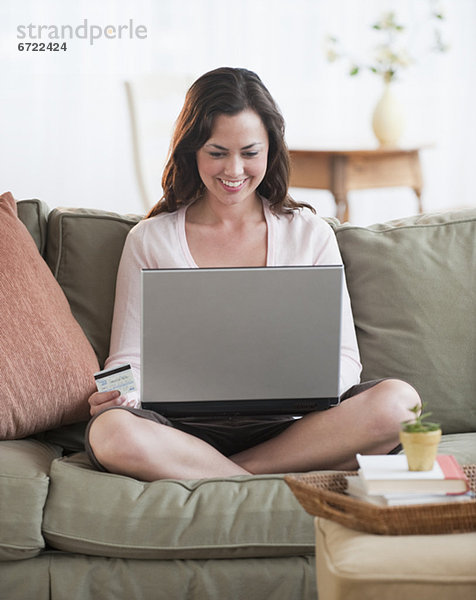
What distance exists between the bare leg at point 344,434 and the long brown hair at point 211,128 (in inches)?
→ 21.6

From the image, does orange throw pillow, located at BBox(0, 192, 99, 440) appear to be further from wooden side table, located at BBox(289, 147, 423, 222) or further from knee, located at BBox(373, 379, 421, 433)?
wooden side table, located at BBox(289, 147, 423, 222)

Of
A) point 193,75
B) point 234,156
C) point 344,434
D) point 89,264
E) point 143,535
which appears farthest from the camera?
point 193,75

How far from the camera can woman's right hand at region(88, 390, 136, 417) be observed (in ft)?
5.86

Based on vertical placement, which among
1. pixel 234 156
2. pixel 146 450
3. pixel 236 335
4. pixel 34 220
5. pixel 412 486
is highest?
pixel 234 156

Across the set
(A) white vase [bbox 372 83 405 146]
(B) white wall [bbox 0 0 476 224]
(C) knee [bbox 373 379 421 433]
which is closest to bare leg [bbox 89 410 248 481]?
(C) knee [bbox 373 379 421 433]

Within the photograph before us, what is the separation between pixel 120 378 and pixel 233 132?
0.63 meters

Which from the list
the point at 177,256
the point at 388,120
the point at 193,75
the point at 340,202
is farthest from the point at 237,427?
the point at 193,75

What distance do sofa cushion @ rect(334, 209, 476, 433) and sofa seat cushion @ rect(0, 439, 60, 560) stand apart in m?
0.83

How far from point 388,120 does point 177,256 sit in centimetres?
207

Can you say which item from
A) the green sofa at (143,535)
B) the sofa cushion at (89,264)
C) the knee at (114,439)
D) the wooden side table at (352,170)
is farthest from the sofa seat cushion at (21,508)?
the wooden side table at (352,170)

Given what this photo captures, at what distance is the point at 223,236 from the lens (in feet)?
6.88

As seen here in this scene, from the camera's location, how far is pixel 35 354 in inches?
71.6

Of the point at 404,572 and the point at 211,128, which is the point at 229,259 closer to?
the point at 211,128

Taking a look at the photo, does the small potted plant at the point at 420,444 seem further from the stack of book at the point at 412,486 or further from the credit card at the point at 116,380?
the credit card at the point at 116,380
